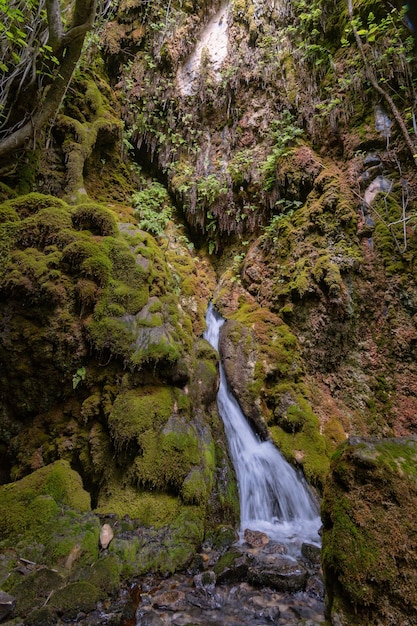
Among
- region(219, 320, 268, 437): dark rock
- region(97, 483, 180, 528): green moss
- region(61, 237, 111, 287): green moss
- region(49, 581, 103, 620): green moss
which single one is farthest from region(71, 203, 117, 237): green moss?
region(49, 581, 103, 620): green moss

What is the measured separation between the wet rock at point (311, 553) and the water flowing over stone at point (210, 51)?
12.3m

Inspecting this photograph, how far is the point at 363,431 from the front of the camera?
654 cm

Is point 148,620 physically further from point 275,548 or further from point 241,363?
point 241,363

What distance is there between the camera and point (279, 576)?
3.36 m

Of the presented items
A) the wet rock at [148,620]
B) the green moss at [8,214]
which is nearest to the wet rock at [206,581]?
the wet rock at [148,620]

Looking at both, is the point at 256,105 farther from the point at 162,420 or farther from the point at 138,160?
the point at 162,420

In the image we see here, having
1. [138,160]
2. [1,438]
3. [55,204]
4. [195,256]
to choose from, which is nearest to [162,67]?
[138,160]

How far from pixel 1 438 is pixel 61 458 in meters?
0.93

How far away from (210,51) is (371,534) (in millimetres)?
13868

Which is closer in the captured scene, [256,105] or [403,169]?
[403,169]

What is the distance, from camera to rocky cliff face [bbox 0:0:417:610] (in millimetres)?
4703

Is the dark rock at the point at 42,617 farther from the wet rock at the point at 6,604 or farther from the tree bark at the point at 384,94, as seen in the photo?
the tree bark at the point at 384,94

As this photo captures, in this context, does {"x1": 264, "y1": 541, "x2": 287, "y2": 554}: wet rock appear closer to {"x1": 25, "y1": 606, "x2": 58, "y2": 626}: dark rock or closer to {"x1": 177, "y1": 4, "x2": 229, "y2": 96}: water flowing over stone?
{"x1": 25, "y1": 606, "x2": 58, "y2": 626}: dark rock

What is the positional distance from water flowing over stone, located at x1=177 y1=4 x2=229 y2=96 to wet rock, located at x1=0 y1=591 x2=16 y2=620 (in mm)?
12551
